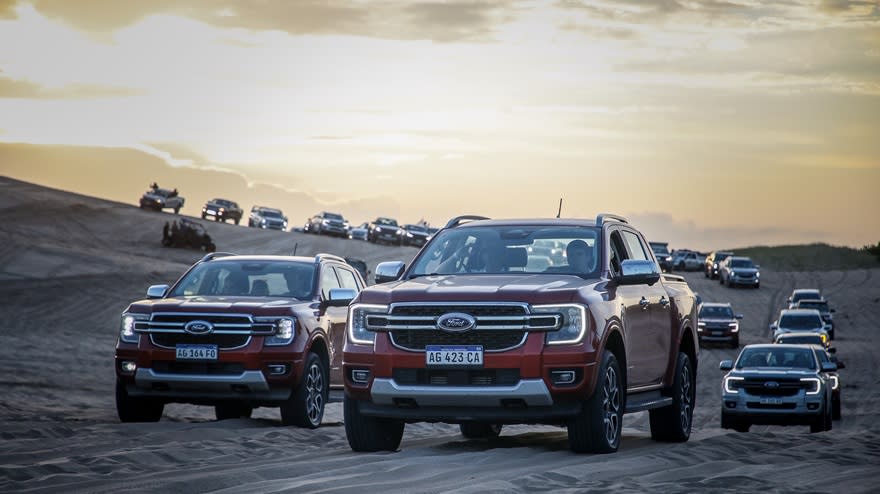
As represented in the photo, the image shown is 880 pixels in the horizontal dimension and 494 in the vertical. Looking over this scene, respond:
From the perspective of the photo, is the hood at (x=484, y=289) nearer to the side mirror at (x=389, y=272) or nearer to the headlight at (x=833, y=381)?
the side mirror at (x=389, y=272)

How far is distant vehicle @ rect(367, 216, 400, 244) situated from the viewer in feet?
274

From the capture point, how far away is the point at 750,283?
72750 mm

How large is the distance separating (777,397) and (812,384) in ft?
1.91

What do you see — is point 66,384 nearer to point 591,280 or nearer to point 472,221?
point 472,221

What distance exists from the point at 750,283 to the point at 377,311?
64338 mm

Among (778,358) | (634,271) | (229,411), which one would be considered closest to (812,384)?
(778,358)

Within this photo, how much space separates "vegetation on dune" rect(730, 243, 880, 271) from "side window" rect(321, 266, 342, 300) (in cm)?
10504

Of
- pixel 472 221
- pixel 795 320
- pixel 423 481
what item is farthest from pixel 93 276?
pixel 423 481

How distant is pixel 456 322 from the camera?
10.3 metres

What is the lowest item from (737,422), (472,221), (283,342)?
(737,422)

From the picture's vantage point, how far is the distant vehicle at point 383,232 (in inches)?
3283

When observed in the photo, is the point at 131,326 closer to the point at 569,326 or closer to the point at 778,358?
the point at 569,326

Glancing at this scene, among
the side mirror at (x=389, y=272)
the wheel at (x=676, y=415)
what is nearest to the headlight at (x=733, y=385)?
the wheel at (x=676, y=415)

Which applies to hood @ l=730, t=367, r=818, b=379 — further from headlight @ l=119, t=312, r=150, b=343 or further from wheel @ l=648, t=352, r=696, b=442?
headlight @ l=119, t=312, r=150, b=343
